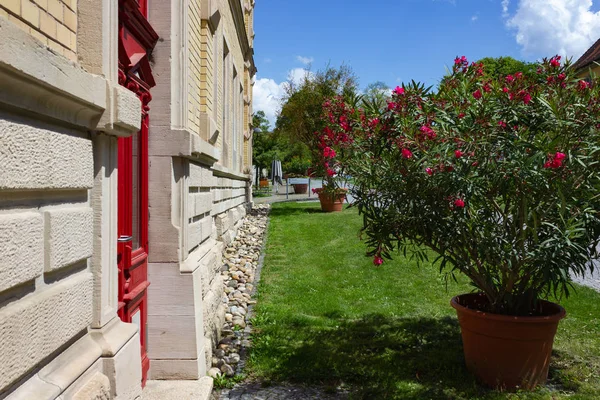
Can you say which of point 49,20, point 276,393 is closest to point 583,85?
point 276,393

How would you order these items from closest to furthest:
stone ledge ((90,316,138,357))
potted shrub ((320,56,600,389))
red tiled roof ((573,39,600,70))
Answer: stone ledge ((90,316,138,357)) → potted shrub ((320,56,600,389)) → red tiled roof ((573,39,600,70))

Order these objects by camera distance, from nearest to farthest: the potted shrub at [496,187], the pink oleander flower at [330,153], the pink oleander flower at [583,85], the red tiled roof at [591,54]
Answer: the potted shrub at [496,187] < the pink oleander flower at [583,85] < the pink oleander flower at [330,153] < the red tiled roof at [591,54]

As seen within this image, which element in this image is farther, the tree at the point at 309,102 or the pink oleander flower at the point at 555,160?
the tree at the point at 309,102

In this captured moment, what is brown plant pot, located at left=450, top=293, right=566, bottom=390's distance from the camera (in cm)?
444

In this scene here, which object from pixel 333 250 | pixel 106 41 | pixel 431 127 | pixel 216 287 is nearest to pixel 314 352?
pixel 216 287

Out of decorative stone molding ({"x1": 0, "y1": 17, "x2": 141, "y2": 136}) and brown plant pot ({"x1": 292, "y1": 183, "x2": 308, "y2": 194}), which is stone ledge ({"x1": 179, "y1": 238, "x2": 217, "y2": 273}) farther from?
brown plant pot ({"x1": 292, "y1": 183, "x2": 308, "y2": 194})

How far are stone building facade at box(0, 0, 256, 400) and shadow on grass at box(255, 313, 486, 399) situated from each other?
3.48 ft

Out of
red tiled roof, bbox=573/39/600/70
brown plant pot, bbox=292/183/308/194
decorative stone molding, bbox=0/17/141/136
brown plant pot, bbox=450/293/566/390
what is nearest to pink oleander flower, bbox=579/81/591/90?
brown plant pot, bbox=450/293/566/390

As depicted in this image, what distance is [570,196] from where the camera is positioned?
4.14 m

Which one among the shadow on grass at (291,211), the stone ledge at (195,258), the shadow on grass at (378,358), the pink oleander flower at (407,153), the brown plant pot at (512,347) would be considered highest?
the pink oleander flower at (407,153)

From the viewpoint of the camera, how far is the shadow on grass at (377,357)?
4.65m

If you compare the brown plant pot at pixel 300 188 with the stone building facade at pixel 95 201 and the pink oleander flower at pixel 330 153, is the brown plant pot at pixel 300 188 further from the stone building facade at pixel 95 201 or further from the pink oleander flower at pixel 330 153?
the stone building facade at pixel 95 201

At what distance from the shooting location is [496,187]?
430 centimetres

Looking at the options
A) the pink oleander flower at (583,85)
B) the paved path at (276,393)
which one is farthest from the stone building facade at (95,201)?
the pink oleander flower at (583,85)
